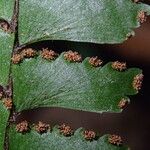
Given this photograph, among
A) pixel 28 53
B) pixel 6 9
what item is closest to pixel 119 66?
pixel 28 53

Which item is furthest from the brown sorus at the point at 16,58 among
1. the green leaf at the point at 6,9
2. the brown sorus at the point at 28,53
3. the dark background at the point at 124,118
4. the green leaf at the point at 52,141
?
the dark background at the point at 124,118

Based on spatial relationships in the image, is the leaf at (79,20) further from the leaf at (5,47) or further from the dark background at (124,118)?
the dark background at (124,118)

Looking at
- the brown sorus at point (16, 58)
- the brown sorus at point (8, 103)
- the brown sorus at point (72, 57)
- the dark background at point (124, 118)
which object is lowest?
the dark background at point (124, 118)

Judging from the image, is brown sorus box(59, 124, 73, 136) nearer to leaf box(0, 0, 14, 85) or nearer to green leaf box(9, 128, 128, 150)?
green leaf box(9, 128, 128, 150)

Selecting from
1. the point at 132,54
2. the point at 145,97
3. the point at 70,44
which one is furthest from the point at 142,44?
the point at 70,44

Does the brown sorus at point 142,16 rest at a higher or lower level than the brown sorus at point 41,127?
higher

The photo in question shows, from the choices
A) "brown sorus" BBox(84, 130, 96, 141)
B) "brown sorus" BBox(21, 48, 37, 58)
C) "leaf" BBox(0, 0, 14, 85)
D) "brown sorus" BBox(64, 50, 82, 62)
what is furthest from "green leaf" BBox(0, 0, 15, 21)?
"brown sorus" BBox(84, 130, 96, 141)

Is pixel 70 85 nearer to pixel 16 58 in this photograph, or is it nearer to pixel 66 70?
pixel 66 70
